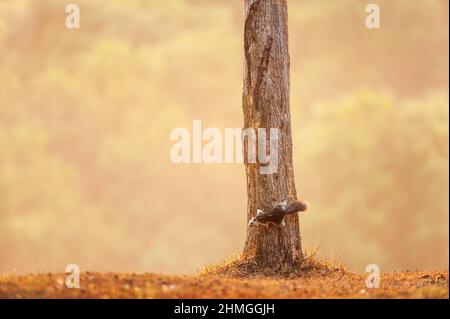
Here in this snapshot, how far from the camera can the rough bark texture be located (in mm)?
10438

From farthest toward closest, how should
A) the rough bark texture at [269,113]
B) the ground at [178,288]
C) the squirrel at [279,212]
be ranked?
the rough bark texture at [269,113]
the squirrel at [279,212]
the ground at [178,288]

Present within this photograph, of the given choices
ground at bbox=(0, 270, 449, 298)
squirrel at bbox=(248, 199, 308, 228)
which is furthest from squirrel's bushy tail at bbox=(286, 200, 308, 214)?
ground at bbox=(0, 270, 449, 298)

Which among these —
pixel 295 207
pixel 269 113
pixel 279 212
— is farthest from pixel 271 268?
pixel 269 113

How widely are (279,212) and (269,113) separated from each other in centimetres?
156

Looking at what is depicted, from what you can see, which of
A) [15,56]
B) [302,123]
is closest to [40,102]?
[15,56]

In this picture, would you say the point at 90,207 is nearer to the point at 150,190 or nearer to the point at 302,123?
the point at 150,190

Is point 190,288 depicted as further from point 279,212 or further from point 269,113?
point 269,113

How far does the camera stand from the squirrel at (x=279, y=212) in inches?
401

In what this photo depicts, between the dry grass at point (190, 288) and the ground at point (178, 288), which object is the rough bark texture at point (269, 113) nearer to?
the dry grass at point (190, 288)

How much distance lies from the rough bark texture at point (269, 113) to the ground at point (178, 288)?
1.50 meters

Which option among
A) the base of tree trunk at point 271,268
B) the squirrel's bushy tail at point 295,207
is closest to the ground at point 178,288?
the base of tree trunk at point 271,268

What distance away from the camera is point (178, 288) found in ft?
25.5

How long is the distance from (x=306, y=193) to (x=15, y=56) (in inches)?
956
